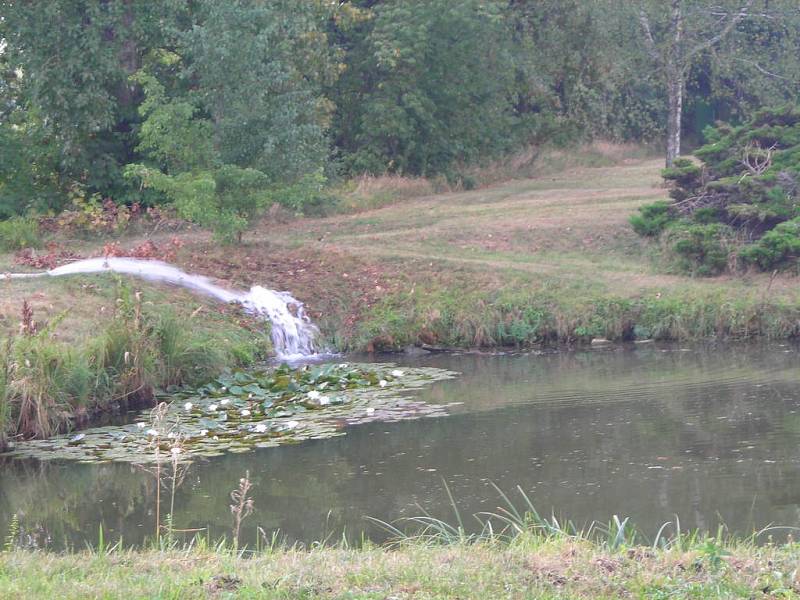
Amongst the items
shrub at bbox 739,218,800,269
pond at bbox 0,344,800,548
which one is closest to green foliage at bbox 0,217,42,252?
pond at bbox 0,344,800,548

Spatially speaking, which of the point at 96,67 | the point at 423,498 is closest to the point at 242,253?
the point at 96,67

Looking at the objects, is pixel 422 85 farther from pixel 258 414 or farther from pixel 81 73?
pixel 258 414

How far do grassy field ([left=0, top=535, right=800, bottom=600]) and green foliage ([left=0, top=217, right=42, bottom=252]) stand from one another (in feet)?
47.7

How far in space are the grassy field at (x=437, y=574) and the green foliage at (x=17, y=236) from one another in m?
14.5

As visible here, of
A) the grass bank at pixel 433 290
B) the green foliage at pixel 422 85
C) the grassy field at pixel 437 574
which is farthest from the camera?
the green foliage at pixel 422 85

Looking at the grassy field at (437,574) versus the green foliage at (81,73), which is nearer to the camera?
the grassy field at (437,574)

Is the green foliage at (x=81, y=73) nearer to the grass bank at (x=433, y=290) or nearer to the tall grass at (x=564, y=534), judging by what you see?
the grass bank at (x=433, y=290)

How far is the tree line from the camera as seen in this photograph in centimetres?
1933

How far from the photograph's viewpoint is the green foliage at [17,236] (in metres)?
19.8

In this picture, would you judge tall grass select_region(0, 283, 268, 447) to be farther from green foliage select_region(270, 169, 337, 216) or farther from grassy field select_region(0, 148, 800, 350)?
green foliage select_region(270, 169, 337, 216)

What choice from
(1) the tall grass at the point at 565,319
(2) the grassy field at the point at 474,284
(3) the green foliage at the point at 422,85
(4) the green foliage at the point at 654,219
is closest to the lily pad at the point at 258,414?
(1) the tall grass at the point at 565,319

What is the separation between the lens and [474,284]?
1798 centimetres

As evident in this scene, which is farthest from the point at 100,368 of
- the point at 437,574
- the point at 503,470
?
the point at 437,574

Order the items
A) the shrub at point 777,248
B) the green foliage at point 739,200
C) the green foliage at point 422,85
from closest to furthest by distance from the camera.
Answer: the shrub at point 777,248, the green foliage at point 739,200, the green foliage at point 422,85
